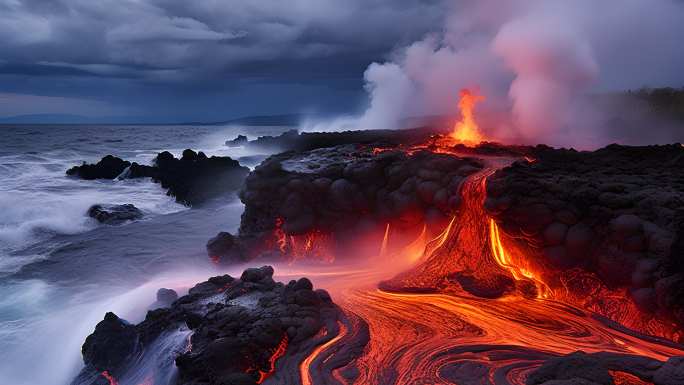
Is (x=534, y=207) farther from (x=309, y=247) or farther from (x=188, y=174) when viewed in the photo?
(x=188, y=174)

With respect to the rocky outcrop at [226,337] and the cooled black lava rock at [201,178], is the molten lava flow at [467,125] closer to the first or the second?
the rocky outcrop at [226,337]

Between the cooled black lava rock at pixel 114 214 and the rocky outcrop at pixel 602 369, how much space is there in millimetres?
15500

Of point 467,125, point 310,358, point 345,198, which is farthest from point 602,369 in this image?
point 467,125

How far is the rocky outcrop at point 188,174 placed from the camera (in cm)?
1805

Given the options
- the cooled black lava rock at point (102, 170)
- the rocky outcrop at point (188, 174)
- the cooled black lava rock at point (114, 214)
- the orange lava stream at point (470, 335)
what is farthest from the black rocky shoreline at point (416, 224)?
the cooled black lava rock at point (102, 170)

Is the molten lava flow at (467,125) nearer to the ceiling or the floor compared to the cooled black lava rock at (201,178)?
nearer to the ceiling

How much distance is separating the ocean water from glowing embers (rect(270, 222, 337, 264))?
1343 millimetres

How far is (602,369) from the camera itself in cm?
372

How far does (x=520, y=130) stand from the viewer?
45.2 ft

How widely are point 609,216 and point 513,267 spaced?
1847 mm

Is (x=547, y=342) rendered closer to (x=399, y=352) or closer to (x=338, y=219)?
(x=399, y=352)

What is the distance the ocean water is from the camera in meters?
6.71

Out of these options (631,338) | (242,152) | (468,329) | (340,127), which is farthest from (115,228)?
(242,152)

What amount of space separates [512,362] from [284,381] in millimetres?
2969
